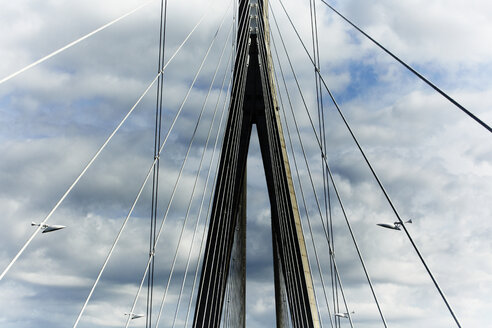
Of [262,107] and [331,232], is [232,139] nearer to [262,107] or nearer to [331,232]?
[262,107]

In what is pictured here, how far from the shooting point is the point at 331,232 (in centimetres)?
1669

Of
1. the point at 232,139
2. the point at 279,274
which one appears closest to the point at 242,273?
the point at 279,274

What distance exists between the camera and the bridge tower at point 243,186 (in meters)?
19.4

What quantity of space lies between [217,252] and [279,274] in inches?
164

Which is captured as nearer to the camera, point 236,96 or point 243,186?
point 236,96

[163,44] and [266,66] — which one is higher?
[266,66]

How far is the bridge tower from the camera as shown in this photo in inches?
765

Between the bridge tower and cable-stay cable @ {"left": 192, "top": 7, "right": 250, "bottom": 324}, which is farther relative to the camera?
cable-stay cable @ {"left": 192, "top": 7, "right": 250, "bottom": 324}

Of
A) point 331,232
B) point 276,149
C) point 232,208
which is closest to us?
point 331,232

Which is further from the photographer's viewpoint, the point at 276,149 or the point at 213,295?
the point at 213,295

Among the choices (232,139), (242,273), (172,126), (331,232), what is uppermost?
(232,139)

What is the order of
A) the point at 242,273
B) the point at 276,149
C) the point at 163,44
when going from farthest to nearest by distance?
the point at 242,273 → the point at 276,149 → the point at 163,44

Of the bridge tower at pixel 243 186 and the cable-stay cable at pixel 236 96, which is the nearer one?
the bridge tower at pixel 243 186

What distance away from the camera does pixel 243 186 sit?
26719 mm
